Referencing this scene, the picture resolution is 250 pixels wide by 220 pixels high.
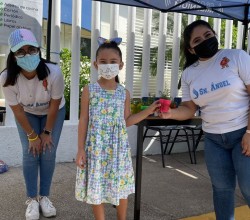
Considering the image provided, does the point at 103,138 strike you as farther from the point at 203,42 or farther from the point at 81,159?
the point at 203,42

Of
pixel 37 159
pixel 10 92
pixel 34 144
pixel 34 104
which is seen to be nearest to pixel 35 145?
pixel 34 144

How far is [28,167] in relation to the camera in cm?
322

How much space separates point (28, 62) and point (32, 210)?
136 cm

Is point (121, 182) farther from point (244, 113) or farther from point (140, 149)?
point (244, 113)

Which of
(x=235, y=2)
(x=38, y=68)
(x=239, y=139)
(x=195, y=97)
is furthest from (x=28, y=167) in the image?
(x=235, y=2)

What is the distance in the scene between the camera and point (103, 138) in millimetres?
2658

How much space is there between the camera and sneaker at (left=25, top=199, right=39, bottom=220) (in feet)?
10.4

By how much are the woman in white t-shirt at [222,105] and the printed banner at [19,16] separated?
9.67ft

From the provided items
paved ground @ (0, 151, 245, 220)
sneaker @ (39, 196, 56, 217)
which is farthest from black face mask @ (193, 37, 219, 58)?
sneaker @ (39, 196, 56, 217)

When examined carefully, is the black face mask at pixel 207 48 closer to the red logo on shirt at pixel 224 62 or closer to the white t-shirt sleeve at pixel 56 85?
the red logo on shirt at pixel 224 62

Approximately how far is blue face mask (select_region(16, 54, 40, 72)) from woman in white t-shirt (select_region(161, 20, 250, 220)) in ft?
3.84

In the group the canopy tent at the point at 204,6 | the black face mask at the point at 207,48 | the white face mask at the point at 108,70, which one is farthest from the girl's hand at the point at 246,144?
the canopy tent at the point at 204,6

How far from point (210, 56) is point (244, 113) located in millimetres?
472

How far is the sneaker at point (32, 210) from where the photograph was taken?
317 centimetres
